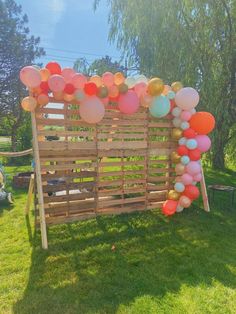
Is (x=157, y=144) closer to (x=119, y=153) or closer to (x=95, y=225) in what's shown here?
(x=119, y=153)

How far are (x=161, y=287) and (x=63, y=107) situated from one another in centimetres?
318

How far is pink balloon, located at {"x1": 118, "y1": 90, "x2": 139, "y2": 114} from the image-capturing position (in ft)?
16.5

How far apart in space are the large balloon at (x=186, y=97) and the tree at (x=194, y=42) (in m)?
2.48

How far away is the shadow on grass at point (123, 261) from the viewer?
319 cm

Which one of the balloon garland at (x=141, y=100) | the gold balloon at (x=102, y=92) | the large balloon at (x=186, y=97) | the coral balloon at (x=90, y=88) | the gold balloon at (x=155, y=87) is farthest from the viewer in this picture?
the large balloon at (x=186, y=97)

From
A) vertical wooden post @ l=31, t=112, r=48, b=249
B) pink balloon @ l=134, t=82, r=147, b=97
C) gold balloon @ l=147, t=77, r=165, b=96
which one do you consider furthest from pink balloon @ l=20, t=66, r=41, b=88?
gold balloon @ l=147, t=77, r=165, b=96

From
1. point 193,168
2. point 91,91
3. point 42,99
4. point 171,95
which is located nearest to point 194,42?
point 171,95

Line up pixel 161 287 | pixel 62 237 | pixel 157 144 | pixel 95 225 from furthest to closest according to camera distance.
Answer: pixel 157 144
pixel 95 225
pixel 62 237
pixel 161 287

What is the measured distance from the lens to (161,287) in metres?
3.41

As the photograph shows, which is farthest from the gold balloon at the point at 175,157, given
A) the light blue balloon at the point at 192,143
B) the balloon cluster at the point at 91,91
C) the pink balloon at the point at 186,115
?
the balloon cluster at the point at 91,91

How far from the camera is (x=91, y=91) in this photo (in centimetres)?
462

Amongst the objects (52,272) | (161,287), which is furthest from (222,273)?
(52,272)

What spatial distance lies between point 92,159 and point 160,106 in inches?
62.1

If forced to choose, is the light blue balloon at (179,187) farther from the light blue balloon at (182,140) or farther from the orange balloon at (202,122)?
the orange balloon at (202,122)
